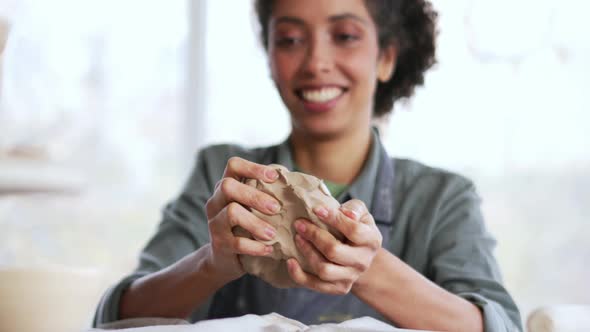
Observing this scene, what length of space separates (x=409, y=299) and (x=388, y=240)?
22 centimetres

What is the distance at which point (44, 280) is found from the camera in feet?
2.82

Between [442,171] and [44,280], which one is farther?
[442,171]

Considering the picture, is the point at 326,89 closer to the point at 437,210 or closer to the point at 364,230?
the point at 437,210

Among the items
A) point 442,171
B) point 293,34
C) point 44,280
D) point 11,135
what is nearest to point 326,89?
point 293,34

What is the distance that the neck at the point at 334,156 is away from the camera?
108cm

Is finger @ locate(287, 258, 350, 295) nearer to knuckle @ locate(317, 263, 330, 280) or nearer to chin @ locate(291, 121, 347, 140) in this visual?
knuckle @ locate(317, 263, 330, 280)

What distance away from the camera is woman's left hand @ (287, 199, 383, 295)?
2.23 ft

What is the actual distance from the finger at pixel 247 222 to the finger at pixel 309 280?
0.04 metres

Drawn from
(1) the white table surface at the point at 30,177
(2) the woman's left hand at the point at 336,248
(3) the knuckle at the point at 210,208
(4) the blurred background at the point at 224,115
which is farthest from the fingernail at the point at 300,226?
(4) the blurred background at the point at 224,115

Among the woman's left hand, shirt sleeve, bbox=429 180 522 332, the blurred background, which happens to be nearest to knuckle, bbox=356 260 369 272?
the woman's left hand

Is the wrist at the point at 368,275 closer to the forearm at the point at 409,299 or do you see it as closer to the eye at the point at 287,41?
the forearm at the point at 409,299

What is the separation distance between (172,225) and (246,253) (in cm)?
38

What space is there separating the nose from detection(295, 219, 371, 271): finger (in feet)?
1.13

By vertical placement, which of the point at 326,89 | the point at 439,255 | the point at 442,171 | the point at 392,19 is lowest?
the point at 439,255
